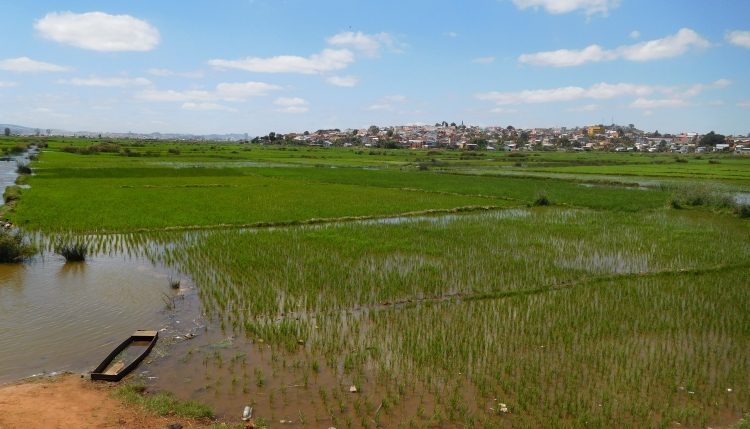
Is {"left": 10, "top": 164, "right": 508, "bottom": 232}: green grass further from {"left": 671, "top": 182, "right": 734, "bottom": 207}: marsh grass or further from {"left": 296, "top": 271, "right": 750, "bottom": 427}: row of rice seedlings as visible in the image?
{"left": 296, "top": 271, "right": 750, "bottom": 427}: row of rice seedlings

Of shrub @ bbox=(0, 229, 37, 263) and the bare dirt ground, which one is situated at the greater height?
shrub @ bbox=(0, 229, 37, 263)

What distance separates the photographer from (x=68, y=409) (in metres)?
4.83

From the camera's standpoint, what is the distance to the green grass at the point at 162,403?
4.82m

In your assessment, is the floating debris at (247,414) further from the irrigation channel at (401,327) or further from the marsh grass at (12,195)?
the marsh grass at (12,195)

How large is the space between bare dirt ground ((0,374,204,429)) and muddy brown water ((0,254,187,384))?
0.53 m

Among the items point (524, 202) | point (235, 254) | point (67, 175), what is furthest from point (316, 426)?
point (67, 175)

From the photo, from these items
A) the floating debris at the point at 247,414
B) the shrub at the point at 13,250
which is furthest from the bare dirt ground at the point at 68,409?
the shrub at the point at 13,250

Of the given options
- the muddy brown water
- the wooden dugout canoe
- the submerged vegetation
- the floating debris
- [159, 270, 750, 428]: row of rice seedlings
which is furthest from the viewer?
the muddy brown water

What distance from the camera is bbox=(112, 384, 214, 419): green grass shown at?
4.82 metres

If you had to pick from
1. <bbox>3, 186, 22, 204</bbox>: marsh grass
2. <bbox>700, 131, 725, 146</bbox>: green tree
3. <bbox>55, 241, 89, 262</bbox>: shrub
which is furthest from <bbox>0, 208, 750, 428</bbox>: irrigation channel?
<bbox>700, 131, 725, 146</bbox>: green tree

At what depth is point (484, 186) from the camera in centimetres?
2775

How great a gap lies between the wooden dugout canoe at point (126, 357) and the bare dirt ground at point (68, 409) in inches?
5.1

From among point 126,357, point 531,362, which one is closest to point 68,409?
point 126,357

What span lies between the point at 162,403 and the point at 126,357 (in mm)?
1465
